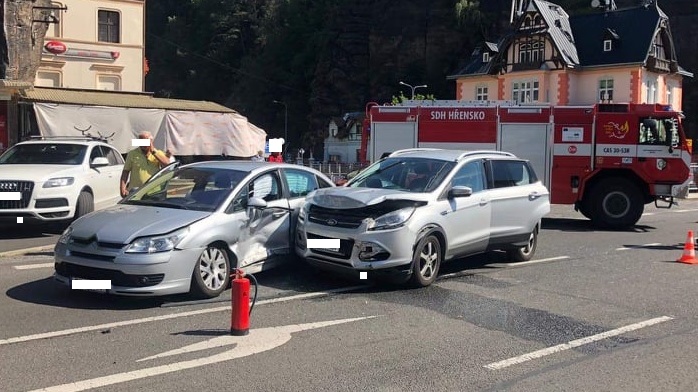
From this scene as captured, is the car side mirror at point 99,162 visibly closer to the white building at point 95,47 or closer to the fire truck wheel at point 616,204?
the fire truck wheel at point 616,204

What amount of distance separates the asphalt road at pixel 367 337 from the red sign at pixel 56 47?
31.4 meters

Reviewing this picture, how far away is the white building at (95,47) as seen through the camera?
3853cm

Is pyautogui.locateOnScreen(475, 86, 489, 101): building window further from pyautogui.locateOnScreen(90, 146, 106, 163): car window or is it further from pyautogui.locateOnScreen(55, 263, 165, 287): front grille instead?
pyautogui.locateOnScreen(55, 263, 165, 287): front grille

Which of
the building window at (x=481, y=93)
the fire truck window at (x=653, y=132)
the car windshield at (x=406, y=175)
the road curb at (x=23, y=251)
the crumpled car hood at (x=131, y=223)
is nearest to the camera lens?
the crumpled car hood at (x=131, y=223)

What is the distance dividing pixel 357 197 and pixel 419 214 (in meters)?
0.75

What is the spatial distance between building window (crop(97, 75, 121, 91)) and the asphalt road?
3297cm

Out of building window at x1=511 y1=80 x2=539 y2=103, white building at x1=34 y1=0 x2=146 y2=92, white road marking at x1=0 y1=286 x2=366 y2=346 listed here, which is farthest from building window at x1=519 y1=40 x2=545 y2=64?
white road marking at x1=0 y1=286 x2=366 y2=346

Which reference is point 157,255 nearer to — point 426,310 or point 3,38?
point 426,310

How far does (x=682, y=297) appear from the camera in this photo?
8.49 metres

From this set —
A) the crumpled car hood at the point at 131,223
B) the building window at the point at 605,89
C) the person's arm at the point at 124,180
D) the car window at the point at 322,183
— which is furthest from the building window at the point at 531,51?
the crumpled car hood at the point at 131,223

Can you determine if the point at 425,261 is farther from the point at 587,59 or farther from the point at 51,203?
the point at 587,59

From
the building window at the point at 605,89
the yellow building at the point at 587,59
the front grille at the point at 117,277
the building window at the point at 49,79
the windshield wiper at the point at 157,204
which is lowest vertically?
the front grille at the point at 117,277

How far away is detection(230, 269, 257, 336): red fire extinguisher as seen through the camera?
609 centimetres

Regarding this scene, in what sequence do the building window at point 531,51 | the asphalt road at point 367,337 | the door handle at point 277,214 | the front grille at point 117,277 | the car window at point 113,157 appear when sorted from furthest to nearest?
the building window at point 531,51, the car window at point 113,157, the door handle at point 277,214, the front grille at point 117,277, the asphalt road at point 367,337
